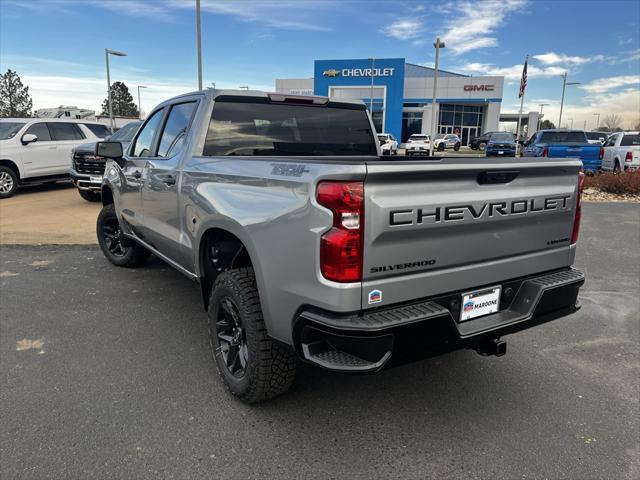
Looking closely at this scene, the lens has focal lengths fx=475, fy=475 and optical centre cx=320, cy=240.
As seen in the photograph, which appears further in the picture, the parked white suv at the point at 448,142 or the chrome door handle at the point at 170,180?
the parked white suv at the point at 448,142

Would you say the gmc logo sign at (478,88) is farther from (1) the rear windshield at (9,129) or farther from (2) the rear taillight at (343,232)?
(2) the rear taillight at (343,232)

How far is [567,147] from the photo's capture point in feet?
48.2

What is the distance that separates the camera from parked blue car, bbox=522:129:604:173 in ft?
47.8

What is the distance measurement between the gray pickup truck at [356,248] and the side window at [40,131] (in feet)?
36.0

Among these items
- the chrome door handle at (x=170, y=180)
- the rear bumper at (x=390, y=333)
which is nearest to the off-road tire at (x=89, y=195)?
the chrome door handle at (x=170, y=180)

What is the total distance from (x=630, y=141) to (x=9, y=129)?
1939cm

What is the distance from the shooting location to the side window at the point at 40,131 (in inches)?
493

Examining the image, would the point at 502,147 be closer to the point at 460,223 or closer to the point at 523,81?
the point at 523,81

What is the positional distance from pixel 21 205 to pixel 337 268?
1112 cm

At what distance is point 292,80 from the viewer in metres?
55.3

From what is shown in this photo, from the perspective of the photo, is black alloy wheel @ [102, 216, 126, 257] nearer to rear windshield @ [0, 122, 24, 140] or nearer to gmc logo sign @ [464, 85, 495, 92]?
rear windshield @ [0, 122, 24, 140]

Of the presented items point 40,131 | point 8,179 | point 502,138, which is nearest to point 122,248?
point 8,179

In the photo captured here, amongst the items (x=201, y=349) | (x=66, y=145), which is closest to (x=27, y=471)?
(x=201, y=349)

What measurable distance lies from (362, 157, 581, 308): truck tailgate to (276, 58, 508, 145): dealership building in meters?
46.4
